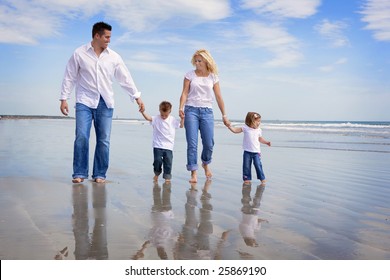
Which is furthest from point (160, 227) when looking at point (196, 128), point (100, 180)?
point (196, 128)

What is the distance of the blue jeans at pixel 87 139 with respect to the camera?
18.4ft

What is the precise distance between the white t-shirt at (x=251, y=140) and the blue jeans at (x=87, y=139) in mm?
1980

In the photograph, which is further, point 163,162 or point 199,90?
point 199,90

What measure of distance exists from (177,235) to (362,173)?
475 centimetres

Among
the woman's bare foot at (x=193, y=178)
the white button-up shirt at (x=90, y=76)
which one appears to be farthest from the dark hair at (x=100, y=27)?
the woman's bare foot at (x=193, y=178)

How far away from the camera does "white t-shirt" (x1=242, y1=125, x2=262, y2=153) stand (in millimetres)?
6412

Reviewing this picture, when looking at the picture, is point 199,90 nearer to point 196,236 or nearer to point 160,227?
point 160,227

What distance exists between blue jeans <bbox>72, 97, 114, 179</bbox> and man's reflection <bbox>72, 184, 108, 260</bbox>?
0.67 metres

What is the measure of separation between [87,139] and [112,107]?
531 millimetres

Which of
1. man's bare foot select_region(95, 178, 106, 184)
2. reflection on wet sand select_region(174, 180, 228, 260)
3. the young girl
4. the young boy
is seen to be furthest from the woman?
reflection on wet sand select_region(174, 180, 228, 260)

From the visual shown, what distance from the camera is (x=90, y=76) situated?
5.64m

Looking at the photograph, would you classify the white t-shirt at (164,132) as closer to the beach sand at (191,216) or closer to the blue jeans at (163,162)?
the blue jeans at (163,162)

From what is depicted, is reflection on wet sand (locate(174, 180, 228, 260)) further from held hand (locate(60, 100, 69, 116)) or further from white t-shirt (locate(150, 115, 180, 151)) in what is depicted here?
held hand (locate(60, 100, 69, 116))

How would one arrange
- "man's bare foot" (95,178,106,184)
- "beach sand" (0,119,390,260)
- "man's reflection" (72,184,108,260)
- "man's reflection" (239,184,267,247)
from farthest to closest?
"man's bare foot" (95,178,106,184), "man's reflection" (239,184,267,247), "beach sand" (0,119,390,260), "man's reflection" (72,184,108,260)
